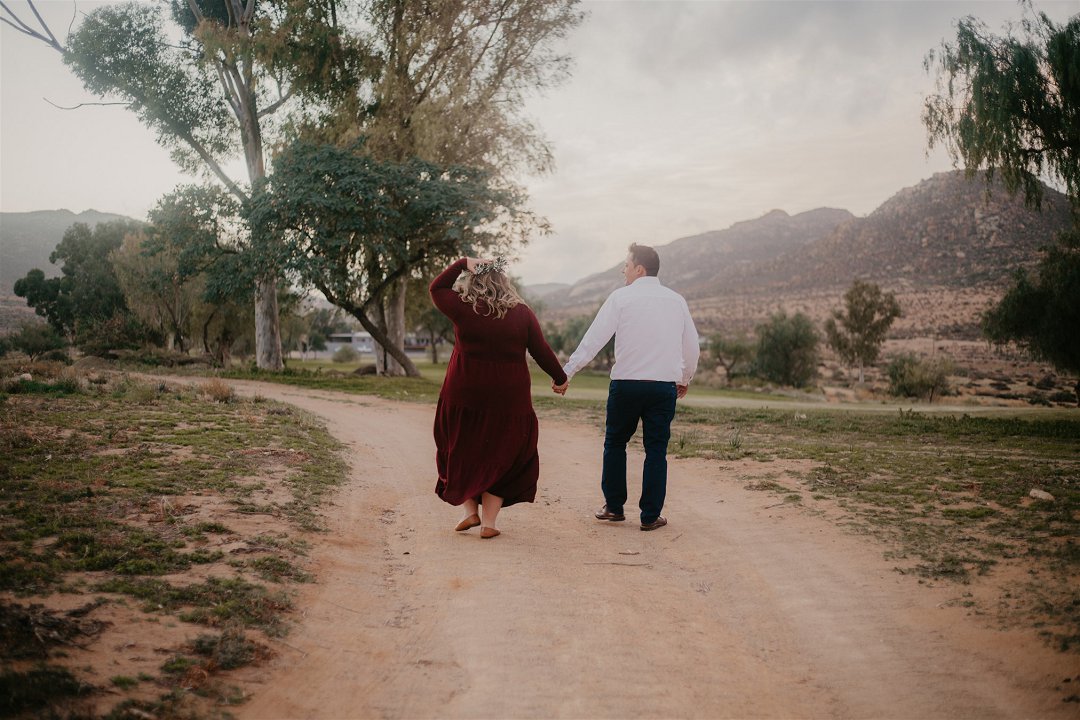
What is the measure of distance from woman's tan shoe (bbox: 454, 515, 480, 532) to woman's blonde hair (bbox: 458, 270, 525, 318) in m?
1.75

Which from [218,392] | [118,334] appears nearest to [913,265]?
[118,334]

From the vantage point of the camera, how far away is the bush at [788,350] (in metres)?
55.7

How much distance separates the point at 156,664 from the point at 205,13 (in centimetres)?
3067

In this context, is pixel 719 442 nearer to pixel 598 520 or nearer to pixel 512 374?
pixel 598 520

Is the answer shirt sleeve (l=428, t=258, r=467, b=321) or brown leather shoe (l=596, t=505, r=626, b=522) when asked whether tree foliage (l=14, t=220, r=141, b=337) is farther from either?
brown leather shoe (l=596, t=505, r=626, b=522)

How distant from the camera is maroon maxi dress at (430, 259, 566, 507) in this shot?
228 inches

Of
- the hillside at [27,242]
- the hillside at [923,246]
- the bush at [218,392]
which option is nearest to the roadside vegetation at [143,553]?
the bush at [218,392]

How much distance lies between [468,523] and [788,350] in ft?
178

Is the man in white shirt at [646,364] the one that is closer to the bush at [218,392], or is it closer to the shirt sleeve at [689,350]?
the shirt sleeve at [689,350]

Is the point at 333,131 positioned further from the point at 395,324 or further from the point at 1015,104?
the point at 1015,104

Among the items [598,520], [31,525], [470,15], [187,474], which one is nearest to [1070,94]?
[598,520]

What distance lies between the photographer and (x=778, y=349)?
56281mm

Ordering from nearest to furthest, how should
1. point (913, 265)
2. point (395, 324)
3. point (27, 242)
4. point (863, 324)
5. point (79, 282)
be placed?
point (395, 324)
point (79, 282)
point (27, 242)
point (863, 324)
point (913, 265)

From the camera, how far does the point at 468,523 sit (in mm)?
5980
